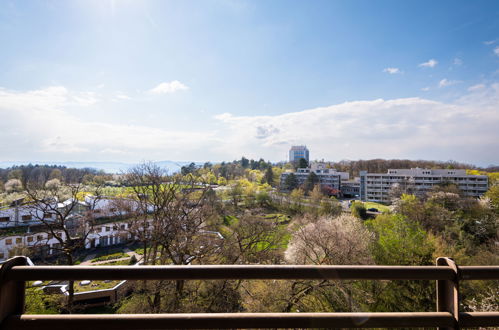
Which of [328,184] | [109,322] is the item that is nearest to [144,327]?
[109,322]

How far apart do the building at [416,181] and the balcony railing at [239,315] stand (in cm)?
4624

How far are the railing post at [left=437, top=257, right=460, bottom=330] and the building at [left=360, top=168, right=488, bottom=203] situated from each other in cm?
4619

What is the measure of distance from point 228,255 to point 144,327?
995 cm

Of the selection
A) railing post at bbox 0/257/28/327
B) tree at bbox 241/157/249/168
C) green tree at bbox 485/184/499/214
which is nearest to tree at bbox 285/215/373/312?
railing post at bbox 0/257/28/327

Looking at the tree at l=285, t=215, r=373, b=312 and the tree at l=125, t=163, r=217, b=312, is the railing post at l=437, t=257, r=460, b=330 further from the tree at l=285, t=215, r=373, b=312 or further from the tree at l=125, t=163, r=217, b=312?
the tree at l=125, t=163, r=217, b=312

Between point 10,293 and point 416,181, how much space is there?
5384 centimetres

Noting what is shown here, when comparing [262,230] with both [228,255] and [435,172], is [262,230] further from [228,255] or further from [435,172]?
[435,172]

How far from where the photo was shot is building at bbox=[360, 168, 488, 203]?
39188 millimetres

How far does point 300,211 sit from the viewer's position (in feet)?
114

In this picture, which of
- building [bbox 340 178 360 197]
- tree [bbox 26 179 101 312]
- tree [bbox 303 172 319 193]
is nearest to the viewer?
tree [bbox 26 179 101 312]

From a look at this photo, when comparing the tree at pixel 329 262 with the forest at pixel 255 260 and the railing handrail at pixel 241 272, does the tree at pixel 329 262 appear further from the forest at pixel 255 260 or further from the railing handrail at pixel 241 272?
the railing handrail at pixel 241 272

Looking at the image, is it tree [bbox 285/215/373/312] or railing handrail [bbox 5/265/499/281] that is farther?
tree [bbox 285/215/373/312]

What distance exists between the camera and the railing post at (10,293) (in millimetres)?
1363

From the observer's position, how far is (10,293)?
141cm
